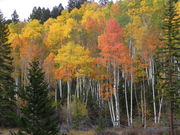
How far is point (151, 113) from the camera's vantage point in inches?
1099

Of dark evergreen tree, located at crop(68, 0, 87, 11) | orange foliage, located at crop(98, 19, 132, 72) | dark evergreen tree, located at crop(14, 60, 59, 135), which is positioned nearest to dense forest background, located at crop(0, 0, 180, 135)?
orange foliage, located at crop(98, 19, 132, 72)

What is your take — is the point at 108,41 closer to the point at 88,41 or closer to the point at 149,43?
the point at 149,43

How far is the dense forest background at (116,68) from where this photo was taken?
56.3 ft

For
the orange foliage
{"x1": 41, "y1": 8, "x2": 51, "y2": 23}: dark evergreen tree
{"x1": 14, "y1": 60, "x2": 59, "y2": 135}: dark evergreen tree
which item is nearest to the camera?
{"x1": 14, "y1": 60, "x2": 59, "y2": 135}: dark evergreen tree

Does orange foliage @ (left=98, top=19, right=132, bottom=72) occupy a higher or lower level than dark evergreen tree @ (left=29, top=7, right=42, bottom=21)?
lower

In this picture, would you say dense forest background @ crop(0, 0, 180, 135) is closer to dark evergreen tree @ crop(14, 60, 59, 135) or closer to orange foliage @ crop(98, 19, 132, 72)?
orange foliage @ crop(98, 19, 132, 72)

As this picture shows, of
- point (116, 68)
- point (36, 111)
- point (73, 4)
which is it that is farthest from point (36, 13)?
point (36, 111)

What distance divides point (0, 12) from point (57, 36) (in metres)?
15.6

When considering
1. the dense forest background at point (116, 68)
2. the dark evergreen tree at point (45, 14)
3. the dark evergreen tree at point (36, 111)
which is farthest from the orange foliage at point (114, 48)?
the dark evergreen tree at point (45, 14)

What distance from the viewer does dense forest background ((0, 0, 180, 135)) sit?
675 inches

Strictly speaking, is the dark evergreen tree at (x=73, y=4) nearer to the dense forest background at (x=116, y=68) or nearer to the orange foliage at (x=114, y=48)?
the dense forest background at (x=116, y=68)

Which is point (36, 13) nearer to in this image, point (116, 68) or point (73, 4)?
point (73, 4)

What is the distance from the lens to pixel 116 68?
1046 inches

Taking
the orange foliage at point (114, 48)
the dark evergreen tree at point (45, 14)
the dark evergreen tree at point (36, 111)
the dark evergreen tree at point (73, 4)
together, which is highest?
the dark evergreen tree at point (73, 4)
